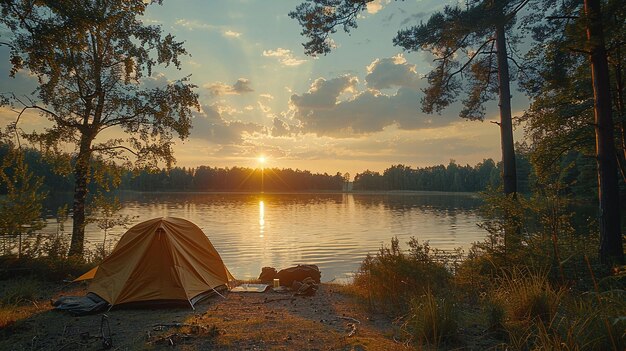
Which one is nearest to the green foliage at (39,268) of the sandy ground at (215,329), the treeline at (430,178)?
the sandy ground at (215,329)

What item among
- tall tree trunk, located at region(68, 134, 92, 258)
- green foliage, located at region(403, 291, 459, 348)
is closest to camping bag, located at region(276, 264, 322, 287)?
green foliage, located at region(403, 291, 459, 348)

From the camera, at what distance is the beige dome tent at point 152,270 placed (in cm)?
851

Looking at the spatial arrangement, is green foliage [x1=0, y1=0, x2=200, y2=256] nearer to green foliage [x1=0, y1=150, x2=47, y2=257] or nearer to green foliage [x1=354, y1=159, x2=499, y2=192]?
green foliage [x1=0, y1=150, x2=47, y2=257]

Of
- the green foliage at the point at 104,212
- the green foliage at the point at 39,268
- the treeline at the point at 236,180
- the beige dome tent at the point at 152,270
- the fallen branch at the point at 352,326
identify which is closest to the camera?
the fallen branch at the point at 352,326

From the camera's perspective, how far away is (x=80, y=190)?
1246 centimetres

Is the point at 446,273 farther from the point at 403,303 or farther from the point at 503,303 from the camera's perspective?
the point at 503,303

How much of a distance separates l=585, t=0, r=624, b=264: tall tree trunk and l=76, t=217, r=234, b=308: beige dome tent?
27.7 feet

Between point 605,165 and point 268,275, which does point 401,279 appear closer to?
point 605,165

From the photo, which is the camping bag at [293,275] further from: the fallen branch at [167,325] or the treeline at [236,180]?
the treeline at [236,180]

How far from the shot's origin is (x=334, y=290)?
1057cm

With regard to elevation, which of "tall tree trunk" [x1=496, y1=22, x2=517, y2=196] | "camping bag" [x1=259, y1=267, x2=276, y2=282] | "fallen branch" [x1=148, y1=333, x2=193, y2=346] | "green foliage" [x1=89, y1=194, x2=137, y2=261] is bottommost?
"camping bag" [x1=259, y1=267, x2=276, y2=282]

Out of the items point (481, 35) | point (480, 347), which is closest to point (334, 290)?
point (480, 347)

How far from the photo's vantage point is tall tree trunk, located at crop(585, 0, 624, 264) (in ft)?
25.8

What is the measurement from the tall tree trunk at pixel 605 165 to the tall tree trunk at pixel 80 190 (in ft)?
42.9
